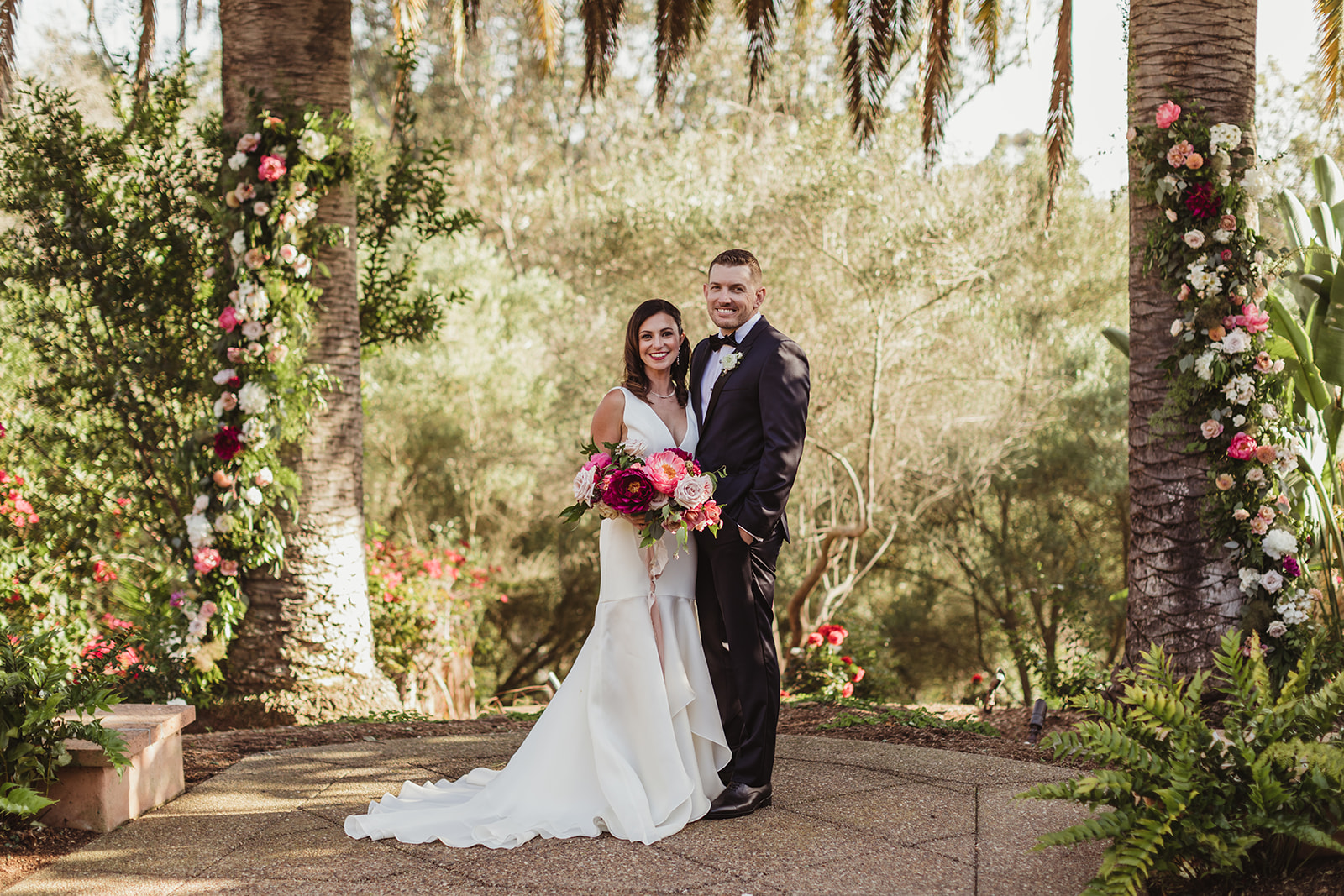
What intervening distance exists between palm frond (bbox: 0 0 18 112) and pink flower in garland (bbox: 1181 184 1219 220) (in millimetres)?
6619

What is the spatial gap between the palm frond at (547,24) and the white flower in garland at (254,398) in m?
2.96

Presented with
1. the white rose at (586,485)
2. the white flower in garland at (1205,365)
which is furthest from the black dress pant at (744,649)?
the white flower in garland at (1205,365)

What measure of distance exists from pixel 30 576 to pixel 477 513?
6.40m

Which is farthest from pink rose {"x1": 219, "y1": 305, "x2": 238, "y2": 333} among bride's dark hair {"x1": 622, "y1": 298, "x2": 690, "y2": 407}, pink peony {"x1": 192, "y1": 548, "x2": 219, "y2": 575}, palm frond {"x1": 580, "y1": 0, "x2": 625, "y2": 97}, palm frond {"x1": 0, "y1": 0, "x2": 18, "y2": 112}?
bride's dark hair {"x1": 622, "y1": 298, "x2": 690, "y2": 407}

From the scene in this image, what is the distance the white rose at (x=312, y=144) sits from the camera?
19.0 feet

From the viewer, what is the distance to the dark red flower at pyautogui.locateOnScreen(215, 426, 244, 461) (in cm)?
577

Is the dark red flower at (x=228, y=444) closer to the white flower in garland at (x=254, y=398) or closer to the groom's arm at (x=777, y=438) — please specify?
the white flower in garland at (x=254, y=398)

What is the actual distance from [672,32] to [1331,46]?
3975mm

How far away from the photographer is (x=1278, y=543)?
184 inches

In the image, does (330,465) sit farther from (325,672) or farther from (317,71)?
(317,71)

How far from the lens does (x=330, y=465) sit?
6070 mm

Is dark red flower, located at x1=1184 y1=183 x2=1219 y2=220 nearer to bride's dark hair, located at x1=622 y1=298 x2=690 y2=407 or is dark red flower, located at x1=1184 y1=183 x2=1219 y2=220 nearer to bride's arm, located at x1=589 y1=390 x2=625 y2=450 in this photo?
bride's dark hair, located at x1=622 y1=298 x2=690 y2=407

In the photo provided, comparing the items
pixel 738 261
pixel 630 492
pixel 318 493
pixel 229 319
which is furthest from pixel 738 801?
pixel 229 319

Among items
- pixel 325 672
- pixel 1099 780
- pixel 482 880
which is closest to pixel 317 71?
pixel 325 672
